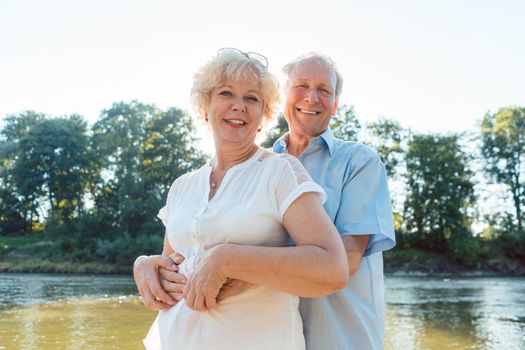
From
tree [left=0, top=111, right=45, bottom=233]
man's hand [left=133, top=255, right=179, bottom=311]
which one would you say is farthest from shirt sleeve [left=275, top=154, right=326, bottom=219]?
tree [left=0, top=111, right=45, bottom=233]

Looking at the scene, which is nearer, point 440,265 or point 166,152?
point 440,265

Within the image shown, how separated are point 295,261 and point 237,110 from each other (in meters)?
0.73

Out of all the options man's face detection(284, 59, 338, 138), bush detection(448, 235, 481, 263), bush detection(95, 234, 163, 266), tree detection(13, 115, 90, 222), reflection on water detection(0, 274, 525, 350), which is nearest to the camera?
man's face detection(284, 59, 338, 138)

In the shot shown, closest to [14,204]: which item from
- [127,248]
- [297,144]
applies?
[127,248]

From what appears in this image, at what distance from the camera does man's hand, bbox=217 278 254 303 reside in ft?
7.00

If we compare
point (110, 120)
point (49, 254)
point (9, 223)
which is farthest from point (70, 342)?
point (9, 223)

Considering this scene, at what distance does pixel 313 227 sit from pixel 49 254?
40.3 meters

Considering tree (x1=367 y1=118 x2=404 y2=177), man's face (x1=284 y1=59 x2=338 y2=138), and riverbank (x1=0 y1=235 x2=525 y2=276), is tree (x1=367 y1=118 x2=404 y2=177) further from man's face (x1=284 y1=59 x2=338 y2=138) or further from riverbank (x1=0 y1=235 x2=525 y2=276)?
man's face (x1=284 y1=59 x2=338 y2=138)

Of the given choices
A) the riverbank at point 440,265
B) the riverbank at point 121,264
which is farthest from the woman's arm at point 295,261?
the riverbank at point 440,265

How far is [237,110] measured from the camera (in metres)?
2.39

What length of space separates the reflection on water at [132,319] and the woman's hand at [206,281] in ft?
31.6

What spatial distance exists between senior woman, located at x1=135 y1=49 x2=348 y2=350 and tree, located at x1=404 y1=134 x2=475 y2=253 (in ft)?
144

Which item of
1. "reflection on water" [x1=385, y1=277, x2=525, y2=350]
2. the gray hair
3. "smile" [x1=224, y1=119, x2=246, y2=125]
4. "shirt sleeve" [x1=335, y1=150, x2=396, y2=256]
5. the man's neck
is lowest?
"reflection on water" [x1=385, y1=277, x2=525, y2=350]

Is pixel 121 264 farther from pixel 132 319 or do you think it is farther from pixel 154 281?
pixel 154 281
